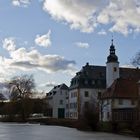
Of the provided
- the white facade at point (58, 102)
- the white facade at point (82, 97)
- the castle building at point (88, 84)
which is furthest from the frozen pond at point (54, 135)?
the white facade at point (58, 102)

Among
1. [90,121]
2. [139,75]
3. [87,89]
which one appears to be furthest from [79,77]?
[90,121]

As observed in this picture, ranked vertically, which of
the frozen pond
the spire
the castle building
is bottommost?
the frozen pond

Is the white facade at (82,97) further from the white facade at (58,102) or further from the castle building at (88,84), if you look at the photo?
the white facade at (58,102)

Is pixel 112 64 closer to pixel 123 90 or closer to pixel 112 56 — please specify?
pixel 112 56

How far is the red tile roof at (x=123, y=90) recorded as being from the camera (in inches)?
3588

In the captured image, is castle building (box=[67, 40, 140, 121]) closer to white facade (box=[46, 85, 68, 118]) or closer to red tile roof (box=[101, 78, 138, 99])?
white facade (box=[46, 85, 68, 118])

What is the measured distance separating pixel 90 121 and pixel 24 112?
1824 inches

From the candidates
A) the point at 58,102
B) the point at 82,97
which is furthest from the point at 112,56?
the point at 58,102

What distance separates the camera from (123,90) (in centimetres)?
9194

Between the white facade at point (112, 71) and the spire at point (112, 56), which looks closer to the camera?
the white facade at point (112, 71)

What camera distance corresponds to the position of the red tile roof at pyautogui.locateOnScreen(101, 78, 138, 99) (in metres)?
91.1

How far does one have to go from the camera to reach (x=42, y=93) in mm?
133750

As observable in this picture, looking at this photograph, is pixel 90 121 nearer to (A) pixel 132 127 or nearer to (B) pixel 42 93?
(A) pixel 132 127

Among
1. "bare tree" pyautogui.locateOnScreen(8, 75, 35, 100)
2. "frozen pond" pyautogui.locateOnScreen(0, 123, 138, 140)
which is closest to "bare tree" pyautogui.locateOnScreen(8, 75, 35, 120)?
"bare tree" pyautogui.locateOnScreen(8, 75, 35, 100)
